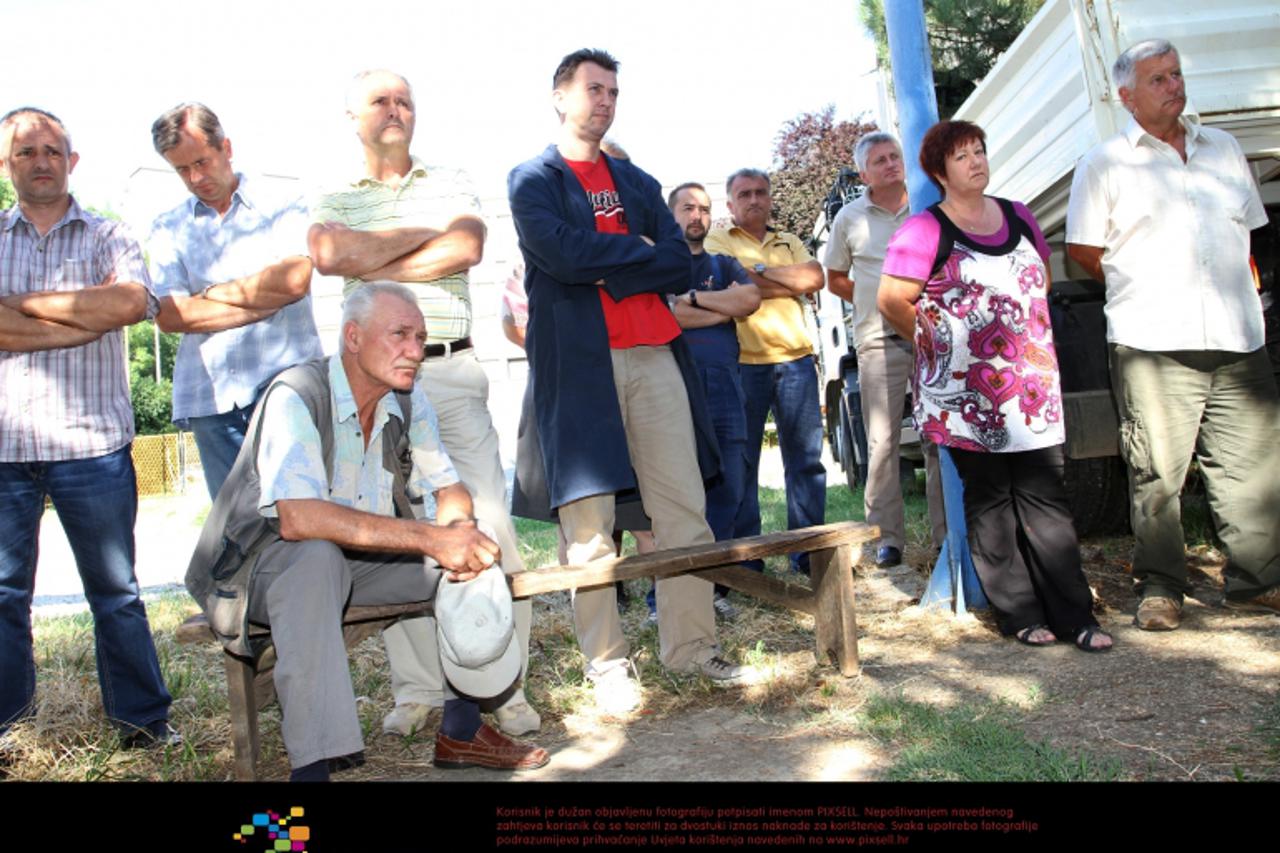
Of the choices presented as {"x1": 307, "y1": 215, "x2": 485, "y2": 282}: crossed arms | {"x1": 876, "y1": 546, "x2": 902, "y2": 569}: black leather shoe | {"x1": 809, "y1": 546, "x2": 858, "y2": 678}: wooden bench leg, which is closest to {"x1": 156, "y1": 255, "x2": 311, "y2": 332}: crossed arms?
{"x1": 307, "y1": 215, "x2": 485, "y2": 282}: crossed arms

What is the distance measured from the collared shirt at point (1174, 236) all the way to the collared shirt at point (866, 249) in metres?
1.62

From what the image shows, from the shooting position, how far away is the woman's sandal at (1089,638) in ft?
12.9

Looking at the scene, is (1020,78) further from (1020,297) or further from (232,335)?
(232,335)

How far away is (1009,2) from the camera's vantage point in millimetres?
13297

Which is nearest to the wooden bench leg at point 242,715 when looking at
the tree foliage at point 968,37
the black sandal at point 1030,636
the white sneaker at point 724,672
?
the white sneaker at point 724,672

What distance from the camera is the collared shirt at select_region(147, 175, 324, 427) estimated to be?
4.12 meters

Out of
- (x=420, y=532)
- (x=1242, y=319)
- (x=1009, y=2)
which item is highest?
(x=1009, y=2)

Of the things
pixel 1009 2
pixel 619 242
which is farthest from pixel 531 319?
pixel 1009 2

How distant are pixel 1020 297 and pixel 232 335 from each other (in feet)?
9.39

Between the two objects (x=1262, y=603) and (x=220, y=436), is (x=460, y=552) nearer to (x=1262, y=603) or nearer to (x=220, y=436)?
(x=220, y=436)

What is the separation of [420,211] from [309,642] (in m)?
1.66

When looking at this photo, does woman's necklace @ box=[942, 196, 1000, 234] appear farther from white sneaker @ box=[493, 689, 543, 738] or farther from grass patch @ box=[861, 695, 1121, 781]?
white sneaker @ box=[493, 689, 543, 738]

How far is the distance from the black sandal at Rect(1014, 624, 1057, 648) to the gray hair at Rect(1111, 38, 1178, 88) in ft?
6.67
